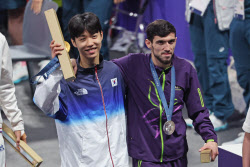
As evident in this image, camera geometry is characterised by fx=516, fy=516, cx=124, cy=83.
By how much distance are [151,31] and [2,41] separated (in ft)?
3.07

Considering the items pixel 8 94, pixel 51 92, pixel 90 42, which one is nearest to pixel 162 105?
pixel 90 42

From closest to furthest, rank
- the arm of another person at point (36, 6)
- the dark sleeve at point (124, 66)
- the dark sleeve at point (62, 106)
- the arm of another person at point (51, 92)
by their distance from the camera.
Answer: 1. the arm of another person at point (51, 92)
2. the dark sleeve at point (62, 106)
3. the dark sleeve at point (124, 66)
4. the arm of another person at point (36, 6)

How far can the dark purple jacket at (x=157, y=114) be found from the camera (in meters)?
3.23

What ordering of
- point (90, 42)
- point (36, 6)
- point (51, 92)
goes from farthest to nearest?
point (36, 6), point (90, 42), point (51, 92)

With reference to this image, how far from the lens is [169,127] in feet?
10.5

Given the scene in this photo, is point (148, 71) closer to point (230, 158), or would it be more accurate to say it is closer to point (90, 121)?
point (90, 121)

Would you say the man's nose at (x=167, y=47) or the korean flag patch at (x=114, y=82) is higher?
the man's nose at (x=167, y=47)

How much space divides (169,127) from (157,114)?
4.3 inches

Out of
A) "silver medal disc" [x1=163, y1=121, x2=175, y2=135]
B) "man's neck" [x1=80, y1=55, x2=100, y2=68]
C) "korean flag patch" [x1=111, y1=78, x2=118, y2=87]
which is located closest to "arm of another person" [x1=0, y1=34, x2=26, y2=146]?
"man's neck" [x1=80, y1=55, x2=100, y2=68]

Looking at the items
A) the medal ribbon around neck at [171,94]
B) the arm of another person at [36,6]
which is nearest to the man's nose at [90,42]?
the medal ribbon around neck at [171,94]

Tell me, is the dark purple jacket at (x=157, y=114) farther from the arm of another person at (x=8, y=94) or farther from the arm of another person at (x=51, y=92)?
the arm of another person at (x=8, y=94)

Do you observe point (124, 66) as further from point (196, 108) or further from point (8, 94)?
point (8, 94)

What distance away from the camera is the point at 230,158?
11.6ft

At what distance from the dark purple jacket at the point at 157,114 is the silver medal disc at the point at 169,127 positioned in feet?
0.09
